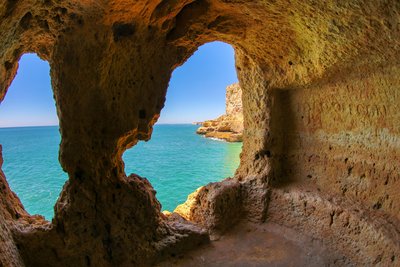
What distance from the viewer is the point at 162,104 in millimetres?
3107

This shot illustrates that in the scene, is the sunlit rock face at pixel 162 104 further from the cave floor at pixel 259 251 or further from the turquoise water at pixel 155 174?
the turquoise water at pixel 155 174

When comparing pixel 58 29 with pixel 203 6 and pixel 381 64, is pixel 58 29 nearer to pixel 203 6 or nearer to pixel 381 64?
pixel 203 6

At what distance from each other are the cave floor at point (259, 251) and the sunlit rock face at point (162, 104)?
16 cm

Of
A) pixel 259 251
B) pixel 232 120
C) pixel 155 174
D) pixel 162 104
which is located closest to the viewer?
pixel 162 104

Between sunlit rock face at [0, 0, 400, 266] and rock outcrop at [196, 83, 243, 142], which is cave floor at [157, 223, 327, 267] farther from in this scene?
rock outcrop at [196, 83, 243, 142]

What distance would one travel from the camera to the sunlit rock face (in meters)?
2.42

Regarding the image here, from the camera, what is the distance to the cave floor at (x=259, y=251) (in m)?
3.13

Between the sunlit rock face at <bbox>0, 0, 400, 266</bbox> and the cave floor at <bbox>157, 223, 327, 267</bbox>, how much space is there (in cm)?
16

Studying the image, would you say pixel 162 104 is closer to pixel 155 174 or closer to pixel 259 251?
pixel 259 251

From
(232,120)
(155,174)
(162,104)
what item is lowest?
(155,174)

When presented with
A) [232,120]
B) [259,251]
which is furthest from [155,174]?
[232,120]

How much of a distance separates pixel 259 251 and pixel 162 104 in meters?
2.36

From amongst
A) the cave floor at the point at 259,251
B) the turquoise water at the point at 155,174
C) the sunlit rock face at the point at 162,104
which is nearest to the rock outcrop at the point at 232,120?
the turquoise water at the point at 155,174

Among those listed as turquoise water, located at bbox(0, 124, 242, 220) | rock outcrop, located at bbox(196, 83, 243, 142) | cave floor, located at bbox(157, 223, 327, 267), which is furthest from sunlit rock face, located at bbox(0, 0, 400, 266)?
rock outcrop, located at bbox(196, 83, 243, 142)
